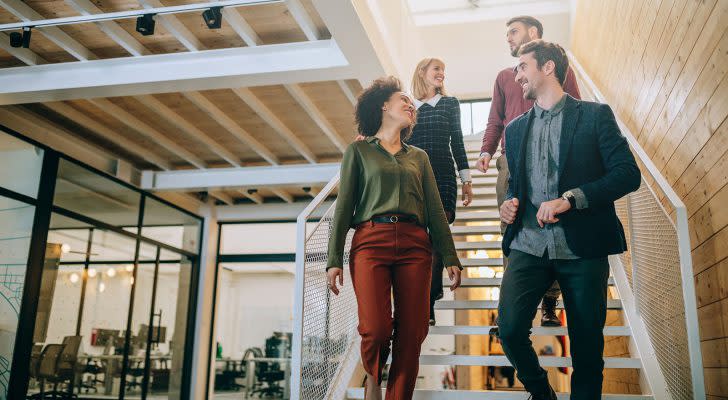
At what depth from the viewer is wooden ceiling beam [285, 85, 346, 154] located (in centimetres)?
578

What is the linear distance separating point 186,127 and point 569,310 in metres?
5.41

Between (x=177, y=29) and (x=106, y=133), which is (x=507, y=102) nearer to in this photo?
(x=177, y=29)

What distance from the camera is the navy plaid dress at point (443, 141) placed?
3338 millimetres

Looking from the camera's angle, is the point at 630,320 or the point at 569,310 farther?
the point at 630,320

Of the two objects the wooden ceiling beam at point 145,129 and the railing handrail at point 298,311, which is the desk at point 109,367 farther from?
the railing handrail at point 298,311

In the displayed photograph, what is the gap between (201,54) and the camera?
509cm

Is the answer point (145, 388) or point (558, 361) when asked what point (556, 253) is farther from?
point (145, 388)

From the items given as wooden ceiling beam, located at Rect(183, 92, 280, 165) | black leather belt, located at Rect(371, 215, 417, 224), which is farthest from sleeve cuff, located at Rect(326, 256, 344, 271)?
wooden ceiling beam, located at Rect(183, 92, 280, 165)

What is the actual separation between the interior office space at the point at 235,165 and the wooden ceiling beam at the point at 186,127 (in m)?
0.03

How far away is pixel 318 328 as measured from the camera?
3113mm

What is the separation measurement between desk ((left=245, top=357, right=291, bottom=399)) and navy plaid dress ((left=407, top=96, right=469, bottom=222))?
6.99m

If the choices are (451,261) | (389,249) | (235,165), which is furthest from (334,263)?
(235,165)

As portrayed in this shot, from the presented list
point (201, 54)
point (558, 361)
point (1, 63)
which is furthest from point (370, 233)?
point (1, 63)

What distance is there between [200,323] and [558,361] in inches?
284
